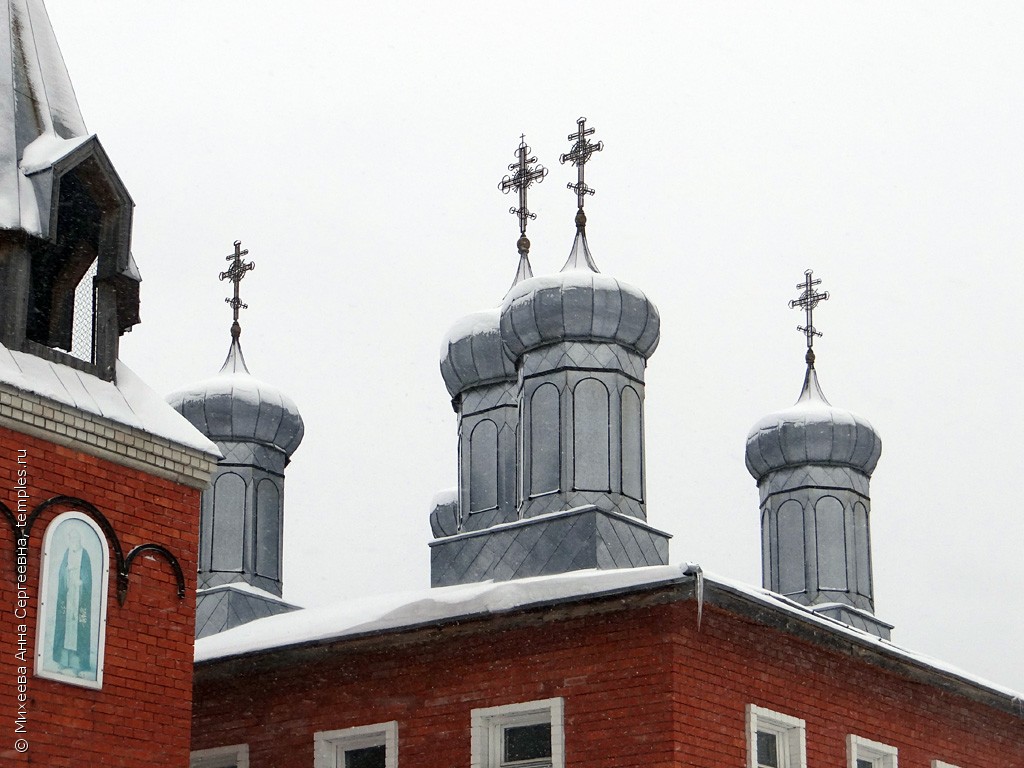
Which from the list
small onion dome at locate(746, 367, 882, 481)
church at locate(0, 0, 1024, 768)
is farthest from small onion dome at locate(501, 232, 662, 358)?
small onion dome at locate(746, 367, 882, 481)

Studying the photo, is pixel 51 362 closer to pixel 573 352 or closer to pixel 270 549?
pixel 573 352

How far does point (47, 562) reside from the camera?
1352cm

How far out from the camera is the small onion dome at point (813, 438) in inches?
971

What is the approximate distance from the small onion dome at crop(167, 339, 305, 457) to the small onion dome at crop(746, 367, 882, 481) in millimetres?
6548

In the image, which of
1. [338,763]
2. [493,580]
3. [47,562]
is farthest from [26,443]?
[493,580]

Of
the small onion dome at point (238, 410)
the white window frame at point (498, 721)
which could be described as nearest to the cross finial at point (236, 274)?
the small onion dome at point (238, 410)

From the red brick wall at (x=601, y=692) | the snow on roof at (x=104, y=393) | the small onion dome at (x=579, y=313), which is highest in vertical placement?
the small onion dome at (x=579, y=313)

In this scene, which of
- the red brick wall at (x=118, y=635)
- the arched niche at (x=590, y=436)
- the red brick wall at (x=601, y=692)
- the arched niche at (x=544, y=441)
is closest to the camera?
the red brick wall at (x=118, y=635)

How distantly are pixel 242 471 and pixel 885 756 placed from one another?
9.30 m

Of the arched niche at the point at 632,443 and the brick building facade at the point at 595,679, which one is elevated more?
the arched niche at the point at 632,443

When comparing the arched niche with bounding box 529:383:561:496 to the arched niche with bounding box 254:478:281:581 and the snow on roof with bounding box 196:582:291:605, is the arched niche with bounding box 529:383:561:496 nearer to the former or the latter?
the snow on roof with bounding box 196:582:291:605

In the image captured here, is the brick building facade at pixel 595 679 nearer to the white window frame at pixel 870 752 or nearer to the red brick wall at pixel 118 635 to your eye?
the white window frame at pixel 870 752

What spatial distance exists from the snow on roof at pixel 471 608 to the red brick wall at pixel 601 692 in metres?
0.18

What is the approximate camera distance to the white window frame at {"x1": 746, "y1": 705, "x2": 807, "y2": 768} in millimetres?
15523
